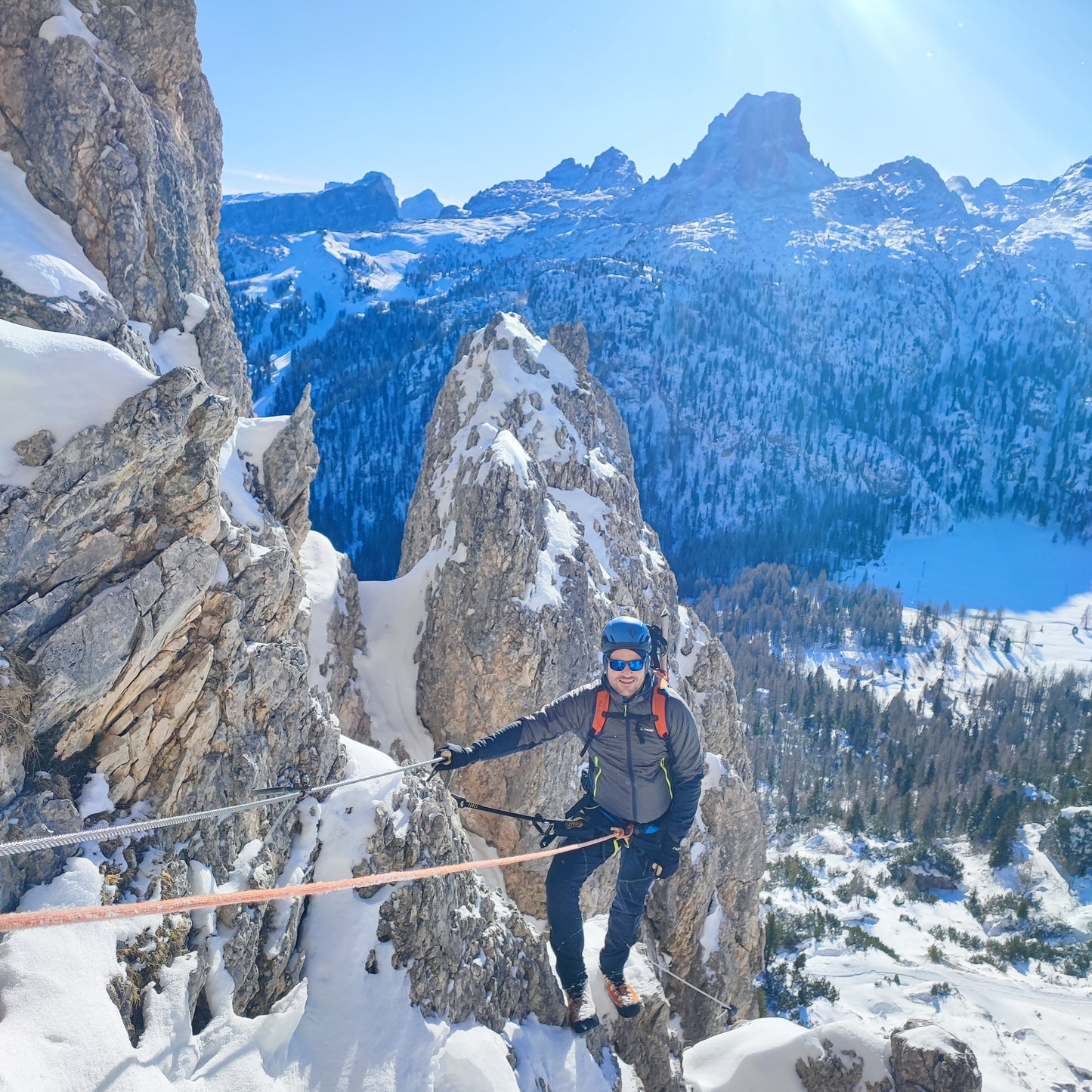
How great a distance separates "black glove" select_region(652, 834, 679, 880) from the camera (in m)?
8.95

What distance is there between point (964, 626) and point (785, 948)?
114 m

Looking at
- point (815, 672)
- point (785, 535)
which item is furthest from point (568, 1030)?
point (785, 535)

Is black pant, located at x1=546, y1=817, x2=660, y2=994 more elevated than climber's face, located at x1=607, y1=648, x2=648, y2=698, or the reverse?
climber's face, located at x1=607, y1=648, x2=648, y2=698

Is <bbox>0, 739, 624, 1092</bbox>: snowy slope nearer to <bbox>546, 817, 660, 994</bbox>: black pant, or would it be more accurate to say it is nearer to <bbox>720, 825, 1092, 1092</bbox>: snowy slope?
<bbox>546, 817, 660, 994</bbox>: black pant

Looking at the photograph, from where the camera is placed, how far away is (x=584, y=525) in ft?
109

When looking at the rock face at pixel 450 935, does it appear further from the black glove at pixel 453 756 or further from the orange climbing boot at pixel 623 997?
the black glove at pixel 453 756

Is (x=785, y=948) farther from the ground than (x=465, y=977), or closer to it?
closer to it

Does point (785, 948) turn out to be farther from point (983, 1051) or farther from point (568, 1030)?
point (568, 1030)

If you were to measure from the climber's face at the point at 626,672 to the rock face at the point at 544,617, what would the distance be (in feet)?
51.1

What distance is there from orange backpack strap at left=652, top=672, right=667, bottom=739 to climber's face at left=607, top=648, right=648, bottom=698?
9.4 inches

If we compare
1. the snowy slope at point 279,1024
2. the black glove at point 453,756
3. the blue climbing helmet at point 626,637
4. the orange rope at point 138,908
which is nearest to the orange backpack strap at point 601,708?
the blue climbing helmet at point 626,637

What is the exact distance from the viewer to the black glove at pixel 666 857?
8.95m

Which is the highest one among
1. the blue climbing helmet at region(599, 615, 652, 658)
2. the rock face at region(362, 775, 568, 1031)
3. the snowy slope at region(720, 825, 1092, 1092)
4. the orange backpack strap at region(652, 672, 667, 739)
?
the blue climbing helmet at region(599, 615, 652, 658)

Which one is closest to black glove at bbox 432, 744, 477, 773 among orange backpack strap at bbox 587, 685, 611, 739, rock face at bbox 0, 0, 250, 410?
orange backpack strap at bbox 587, 685, 611, 739
